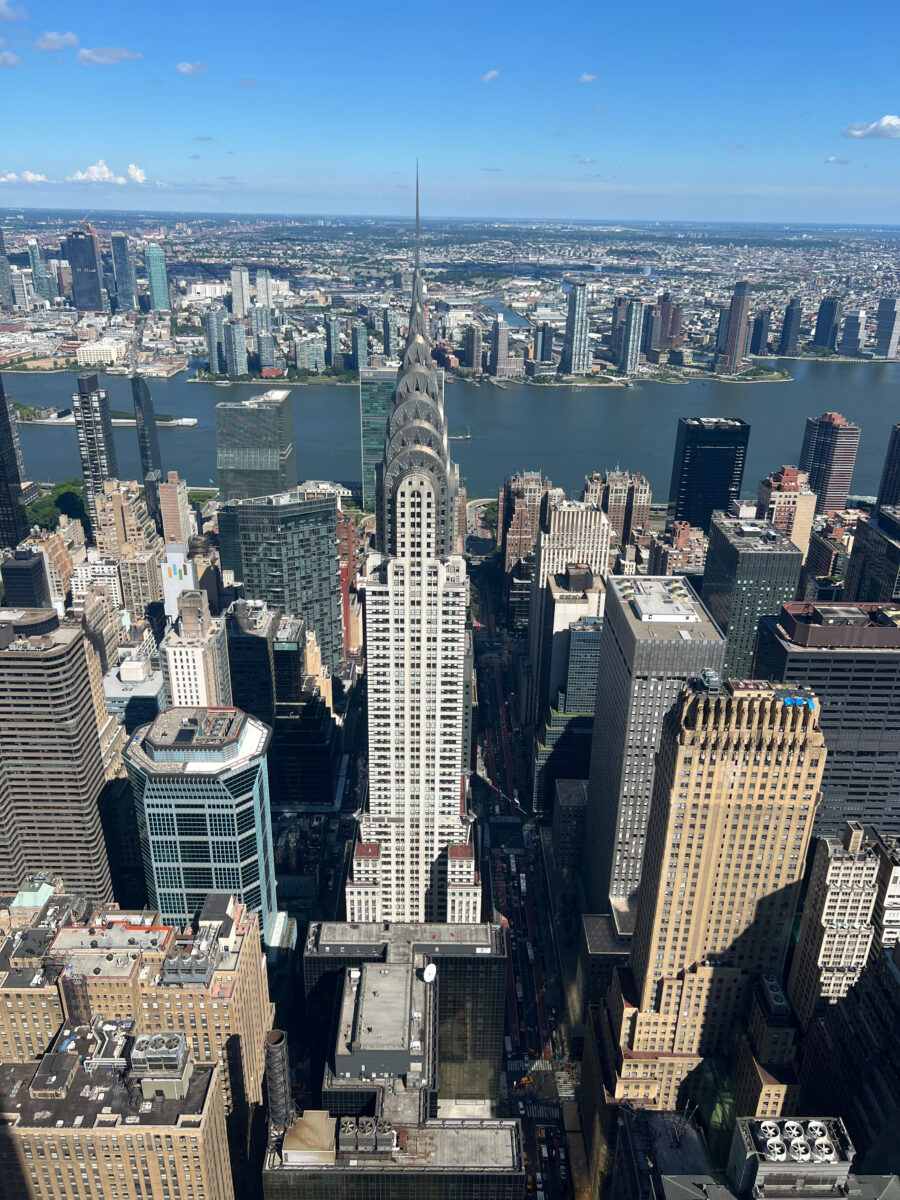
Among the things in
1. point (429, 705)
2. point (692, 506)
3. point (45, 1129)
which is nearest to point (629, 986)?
point (429, 705)

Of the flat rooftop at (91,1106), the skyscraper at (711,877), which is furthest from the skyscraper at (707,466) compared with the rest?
the flat rooftop at (91,1106)

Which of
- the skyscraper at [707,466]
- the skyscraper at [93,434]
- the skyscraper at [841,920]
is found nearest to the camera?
the skyscraper at [841,920]

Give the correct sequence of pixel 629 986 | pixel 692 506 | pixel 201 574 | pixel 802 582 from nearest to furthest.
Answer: pixel 629 986, pixel 201 574, pixel 802 582, pixel 692 506

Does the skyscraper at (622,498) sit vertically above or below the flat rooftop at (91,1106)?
below

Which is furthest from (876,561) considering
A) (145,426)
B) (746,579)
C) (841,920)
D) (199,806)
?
(145,426)

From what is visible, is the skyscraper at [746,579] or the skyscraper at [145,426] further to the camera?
the skyscraper at [145,426]

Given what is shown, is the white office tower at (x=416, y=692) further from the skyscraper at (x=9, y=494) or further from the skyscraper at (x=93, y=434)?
the skyscraper at (x=93, y=434)

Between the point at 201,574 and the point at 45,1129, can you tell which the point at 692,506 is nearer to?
the point at 201,574

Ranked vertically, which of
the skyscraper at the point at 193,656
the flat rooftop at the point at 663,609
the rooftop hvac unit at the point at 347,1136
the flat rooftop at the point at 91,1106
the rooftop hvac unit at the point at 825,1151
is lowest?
the rooftop hvac unit at the point at 347,1136

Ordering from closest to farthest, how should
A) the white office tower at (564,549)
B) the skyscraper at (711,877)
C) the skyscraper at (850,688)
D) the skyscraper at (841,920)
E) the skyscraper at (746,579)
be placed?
the skyscraper at (711,877) → the skyscraper at (841,920) → the skyscraper at (850,688) → the skyscraper at (746,579) → the white office tower at (564,549)
